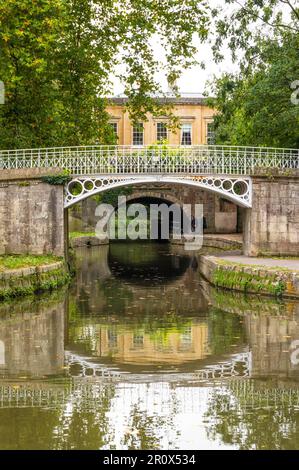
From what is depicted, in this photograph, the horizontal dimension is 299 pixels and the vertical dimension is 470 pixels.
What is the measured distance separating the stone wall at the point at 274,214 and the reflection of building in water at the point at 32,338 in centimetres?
822

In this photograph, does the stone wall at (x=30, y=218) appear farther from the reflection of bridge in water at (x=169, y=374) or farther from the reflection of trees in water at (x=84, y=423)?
the reflection of trees in water at (x=84, y=423)

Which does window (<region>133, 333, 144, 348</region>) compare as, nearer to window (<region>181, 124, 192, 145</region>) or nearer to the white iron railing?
the white iron railing

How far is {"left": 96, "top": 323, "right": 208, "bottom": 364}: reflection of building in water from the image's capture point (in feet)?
45.5

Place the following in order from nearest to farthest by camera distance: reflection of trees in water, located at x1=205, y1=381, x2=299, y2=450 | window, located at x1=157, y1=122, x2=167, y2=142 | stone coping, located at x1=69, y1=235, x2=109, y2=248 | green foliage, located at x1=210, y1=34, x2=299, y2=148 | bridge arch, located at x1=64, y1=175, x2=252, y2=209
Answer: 1. reflection of trees in water, located at x1=205, y1=381, x2=299, y2=450
2. bridge arch, located at x1=64, y1=175, x2=252, y2=209
3. green foliage, located at x1=210, y1=34, x2=299, y2=148
4. stone coping, located at x1=69, y1=235, x2=109, y2=248
5. window, located at x1=157, y1=122, x2=167, y2=142

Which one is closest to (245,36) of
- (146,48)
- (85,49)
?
(146,48)

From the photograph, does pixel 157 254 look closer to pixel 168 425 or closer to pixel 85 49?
pixel 85 49

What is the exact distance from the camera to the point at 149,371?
41.6 feet

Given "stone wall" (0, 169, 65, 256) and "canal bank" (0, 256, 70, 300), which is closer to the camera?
"canal bank" (0, 256, 70, 300)

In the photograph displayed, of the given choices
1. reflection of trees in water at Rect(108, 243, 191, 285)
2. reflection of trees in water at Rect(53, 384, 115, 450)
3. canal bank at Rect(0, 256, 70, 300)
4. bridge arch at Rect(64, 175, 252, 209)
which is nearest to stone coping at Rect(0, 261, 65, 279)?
canal bank at Rect(0, 256, 70, 300)

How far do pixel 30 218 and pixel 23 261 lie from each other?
10.6ft

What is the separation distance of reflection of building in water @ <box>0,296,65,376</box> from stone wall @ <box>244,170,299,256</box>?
8.22 meters

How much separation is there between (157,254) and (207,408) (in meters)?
31.0

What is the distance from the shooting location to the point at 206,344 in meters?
15.0

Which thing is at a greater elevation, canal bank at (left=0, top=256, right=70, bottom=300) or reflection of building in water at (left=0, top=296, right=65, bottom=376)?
canal bank at (left=0, top=256, right=70, bottom=300)
